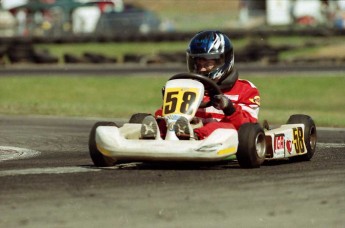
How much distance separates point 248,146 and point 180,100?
713 millimetres

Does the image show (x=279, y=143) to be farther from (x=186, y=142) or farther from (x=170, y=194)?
(x=170, y=194)

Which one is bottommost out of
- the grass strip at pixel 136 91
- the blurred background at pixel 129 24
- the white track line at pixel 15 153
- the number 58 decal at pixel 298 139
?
the blurred background at pixel 129 24

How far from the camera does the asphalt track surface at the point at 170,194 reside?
5.77 metres

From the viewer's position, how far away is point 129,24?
155 feet

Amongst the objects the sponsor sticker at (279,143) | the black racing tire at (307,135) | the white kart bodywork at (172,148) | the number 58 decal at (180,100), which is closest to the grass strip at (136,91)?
the black racing tire at (307,135)

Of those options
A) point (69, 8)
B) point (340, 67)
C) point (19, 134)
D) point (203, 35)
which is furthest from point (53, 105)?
point (69, 8)

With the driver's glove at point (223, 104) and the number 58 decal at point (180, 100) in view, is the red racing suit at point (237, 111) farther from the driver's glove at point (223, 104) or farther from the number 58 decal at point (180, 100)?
the number 58 decal at point (180, 100)

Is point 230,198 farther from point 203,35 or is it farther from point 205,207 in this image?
point 203,35

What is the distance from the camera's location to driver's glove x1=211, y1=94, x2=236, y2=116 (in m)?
8.60

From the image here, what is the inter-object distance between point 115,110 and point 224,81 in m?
9.49

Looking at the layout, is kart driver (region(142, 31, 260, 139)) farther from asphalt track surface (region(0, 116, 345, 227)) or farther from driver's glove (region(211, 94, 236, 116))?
asphalt track surface (region(0, 116, 345, 227))

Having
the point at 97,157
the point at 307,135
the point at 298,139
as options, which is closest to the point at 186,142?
the point at 97,157

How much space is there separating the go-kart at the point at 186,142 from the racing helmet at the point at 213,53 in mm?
420

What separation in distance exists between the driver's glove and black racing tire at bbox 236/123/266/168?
36 centimetres
